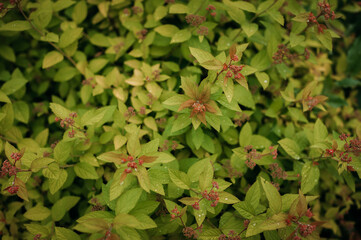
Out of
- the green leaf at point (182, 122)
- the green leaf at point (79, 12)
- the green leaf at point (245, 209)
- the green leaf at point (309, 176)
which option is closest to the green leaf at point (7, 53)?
the green leaf at point (79, 12)

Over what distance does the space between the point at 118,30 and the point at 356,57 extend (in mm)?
3216

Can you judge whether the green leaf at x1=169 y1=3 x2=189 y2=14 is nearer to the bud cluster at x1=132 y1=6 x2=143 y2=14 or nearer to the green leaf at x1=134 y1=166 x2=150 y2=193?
the bud cluster at x1=132 y1=6 x2=143 y2=14

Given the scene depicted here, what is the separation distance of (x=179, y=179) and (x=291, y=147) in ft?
3.78

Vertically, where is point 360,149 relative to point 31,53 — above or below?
below

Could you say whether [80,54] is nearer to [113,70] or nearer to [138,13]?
[113,70]

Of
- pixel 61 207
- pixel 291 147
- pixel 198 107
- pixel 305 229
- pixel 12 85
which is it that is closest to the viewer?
pixel 305 229

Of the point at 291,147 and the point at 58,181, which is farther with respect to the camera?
the point at 291,147

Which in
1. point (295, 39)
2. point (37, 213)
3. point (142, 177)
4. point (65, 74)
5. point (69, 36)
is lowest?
point (37, 213)

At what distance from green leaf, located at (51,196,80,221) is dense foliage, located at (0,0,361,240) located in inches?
0.4

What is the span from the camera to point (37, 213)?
200cm

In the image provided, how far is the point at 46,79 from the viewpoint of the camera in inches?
106

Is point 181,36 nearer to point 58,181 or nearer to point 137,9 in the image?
point 137,9

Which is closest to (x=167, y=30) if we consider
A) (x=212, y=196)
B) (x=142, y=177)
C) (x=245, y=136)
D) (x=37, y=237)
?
(x=245, y=136)

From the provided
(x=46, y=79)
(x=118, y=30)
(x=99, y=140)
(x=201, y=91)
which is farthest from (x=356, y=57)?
(x=46, y=79)
